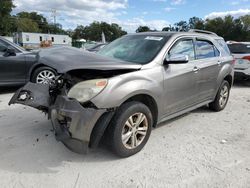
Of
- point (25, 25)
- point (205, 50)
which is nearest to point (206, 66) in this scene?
point (205, 50)

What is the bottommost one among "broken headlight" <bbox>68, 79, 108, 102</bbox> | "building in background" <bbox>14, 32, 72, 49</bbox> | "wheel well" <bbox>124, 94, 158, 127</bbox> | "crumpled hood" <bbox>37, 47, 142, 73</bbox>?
"wheel well" <bbox>124, 94, 158, 127</bbox>

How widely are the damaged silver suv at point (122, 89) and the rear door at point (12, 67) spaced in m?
3.41

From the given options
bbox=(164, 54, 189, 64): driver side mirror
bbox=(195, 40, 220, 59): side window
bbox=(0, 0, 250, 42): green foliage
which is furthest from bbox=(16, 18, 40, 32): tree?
bbox=(164, 54, 189, 64): driver side mirror

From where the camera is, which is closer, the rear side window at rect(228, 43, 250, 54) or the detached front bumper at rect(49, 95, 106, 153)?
the detached front bumper at rect(49, 95, 106, 153)

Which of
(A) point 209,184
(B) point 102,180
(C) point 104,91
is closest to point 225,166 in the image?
(A) point 209,184

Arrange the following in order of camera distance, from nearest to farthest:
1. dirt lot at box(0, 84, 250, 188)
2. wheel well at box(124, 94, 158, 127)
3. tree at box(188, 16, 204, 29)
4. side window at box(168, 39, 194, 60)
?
dirt lot at box(0, 84, 250, 188)
wheel well at box(124, 94, 158, 127)
side window at box(168, 39, 194, 60)
tree at box(188, 16, 204, 29)

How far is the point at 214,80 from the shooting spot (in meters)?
5.63

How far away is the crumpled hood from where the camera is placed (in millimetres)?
3414

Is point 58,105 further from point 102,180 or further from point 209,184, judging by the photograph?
point 209,184

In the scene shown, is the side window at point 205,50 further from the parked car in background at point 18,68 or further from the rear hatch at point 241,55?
the rear hatch at point 241,55

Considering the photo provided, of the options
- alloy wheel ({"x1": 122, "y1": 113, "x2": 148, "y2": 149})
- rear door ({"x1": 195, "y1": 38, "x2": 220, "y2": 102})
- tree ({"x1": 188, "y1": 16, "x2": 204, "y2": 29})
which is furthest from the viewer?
tree ({"x1": 188, "y1": 16, "x2": 204, "y2": 29})

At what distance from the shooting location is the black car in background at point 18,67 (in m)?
7.34

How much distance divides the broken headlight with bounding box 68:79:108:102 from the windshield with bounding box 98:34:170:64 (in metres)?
0.96

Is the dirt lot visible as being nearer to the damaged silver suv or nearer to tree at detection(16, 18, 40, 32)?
the damaged silver suv
